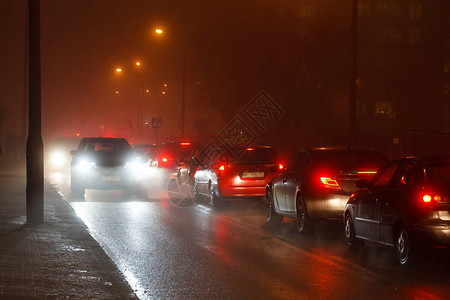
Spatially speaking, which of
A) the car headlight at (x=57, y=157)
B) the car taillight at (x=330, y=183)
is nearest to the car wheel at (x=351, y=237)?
the car taillight at (x=330, y=183)

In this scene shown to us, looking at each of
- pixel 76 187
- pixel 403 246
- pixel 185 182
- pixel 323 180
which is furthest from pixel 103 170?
pixel 403 246

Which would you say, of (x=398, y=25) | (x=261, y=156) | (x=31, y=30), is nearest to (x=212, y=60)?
(x=261, y=156)

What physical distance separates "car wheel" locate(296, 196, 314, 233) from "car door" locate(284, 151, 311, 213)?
0.18 metres

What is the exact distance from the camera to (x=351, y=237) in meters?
11.7

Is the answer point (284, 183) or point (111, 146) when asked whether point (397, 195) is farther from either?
point (111, 146)

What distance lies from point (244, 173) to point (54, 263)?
399 inches

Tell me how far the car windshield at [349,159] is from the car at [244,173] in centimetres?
545

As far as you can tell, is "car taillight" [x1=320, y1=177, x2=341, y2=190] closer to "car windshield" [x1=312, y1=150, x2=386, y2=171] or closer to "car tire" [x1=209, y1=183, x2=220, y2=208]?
"car windshield" [x1=312, y1=150, x2=386, y2=171]

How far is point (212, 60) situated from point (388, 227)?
129ft

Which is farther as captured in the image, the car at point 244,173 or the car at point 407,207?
the car at point 244,173

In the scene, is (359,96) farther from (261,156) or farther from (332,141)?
(261,156)

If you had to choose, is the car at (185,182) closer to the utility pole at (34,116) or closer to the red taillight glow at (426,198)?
the utility pole at (34,116)

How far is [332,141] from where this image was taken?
40719 millimetres

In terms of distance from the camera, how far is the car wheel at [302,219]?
1334 cm
